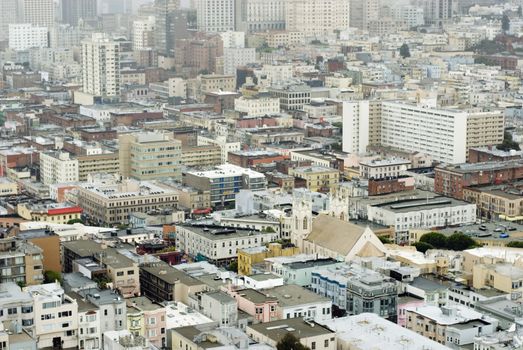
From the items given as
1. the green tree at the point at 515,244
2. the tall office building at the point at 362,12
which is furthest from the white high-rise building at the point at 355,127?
the tall office building at the point at 362,12

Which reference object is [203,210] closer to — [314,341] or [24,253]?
[24,253]

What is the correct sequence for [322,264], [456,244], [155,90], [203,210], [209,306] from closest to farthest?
[209,306]
[322,264]
[456,244]
[203,210]
[155,90]

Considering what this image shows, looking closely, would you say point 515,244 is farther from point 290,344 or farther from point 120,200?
point 120,200

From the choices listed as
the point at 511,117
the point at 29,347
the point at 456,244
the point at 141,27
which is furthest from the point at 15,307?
the point at 141,27

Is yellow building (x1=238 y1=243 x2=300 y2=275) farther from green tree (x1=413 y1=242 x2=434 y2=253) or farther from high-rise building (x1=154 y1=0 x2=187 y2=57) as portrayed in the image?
high-rise building (x1=154 y1=0 x2=187 y2=57)

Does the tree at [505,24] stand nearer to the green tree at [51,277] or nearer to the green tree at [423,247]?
the green tree at [423,247]

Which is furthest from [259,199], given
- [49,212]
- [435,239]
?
[435,239]

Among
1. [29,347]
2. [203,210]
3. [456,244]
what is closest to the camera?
[29,347]
